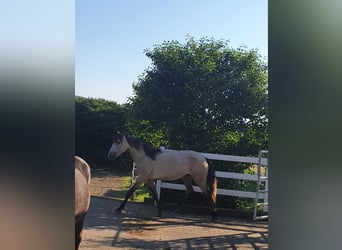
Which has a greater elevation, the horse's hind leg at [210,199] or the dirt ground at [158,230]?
the horse's hind leg at [210,199]

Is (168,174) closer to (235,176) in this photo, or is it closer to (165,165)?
(165,165)

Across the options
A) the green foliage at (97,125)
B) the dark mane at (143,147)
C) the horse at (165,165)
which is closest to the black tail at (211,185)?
the horse at (165,165)

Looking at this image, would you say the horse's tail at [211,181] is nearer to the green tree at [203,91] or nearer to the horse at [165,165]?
the horse at [165,165]

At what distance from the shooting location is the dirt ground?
2.58 metres

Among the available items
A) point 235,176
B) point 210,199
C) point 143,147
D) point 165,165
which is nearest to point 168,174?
point 165,165

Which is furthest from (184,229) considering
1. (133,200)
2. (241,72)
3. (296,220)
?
(296,220)

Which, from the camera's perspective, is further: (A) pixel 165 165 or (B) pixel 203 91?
(B) pixel 203 91

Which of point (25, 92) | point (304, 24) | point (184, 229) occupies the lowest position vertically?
point (184, 229)

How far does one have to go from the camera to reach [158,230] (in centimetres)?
297

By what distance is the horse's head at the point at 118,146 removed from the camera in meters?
3.46

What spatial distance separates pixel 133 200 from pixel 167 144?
80 cm

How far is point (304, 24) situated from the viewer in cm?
69

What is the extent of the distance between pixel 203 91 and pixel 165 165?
0.94 metres

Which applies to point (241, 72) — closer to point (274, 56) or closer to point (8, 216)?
point (274, 56)
